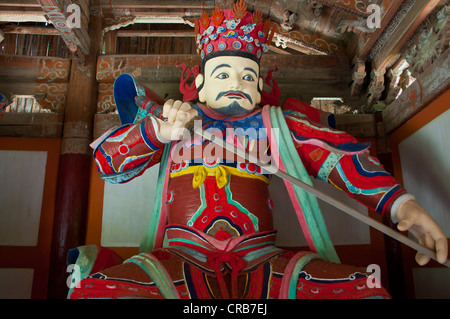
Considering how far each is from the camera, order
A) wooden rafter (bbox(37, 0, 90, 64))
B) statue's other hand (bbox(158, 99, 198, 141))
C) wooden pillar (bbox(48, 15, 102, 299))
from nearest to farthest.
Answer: statue's other hand (bbox(158, 99, 198, 141)) < wooden rafter (bbox(37, 0, 90, 64)) < wooden pillar (bbox(48, 15, 102, 299))

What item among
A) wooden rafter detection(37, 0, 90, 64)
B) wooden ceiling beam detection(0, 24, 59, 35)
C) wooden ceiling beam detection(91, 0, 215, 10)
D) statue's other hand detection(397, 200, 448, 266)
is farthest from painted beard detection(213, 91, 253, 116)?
wooden ceiling beam detection(0, 24, 59, 35)

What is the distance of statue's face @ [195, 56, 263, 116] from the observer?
240 cm

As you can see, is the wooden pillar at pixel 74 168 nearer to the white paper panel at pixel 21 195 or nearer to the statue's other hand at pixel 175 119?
the white paper panel at pixel 21 195

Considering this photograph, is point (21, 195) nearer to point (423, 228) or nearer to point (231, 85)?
point (231, 85)

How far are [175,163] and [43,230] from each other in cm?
151

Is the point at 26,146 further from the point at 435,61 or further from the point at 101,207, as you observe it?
the point at 435,61

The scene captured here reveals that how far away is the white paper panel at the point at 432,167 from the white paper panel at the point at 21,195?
2887mm

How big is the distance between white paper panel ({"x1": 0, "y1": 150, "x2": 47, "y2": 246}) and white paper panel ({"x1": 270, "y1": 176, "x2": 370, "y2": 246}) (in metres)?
1.93

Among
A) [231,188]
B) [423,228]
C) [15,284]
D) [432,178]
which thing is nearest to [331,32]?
[432,178]

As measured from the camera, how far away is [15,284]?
122 inches

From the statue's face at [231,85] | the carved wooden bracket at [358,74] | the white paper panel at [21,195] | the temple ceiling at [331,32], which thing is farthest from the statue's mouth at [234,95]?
the white paper panel at [21,195]

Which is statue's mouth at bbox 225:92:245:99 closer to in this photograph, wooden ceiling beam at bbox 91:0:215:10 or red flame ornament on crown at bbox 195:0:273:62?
red flame ornament on crown at bbox 195:0:273:62

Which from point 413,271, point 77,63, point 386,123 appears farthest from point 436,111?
point 77,63

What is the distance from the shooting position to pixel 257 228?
2.16 metres
